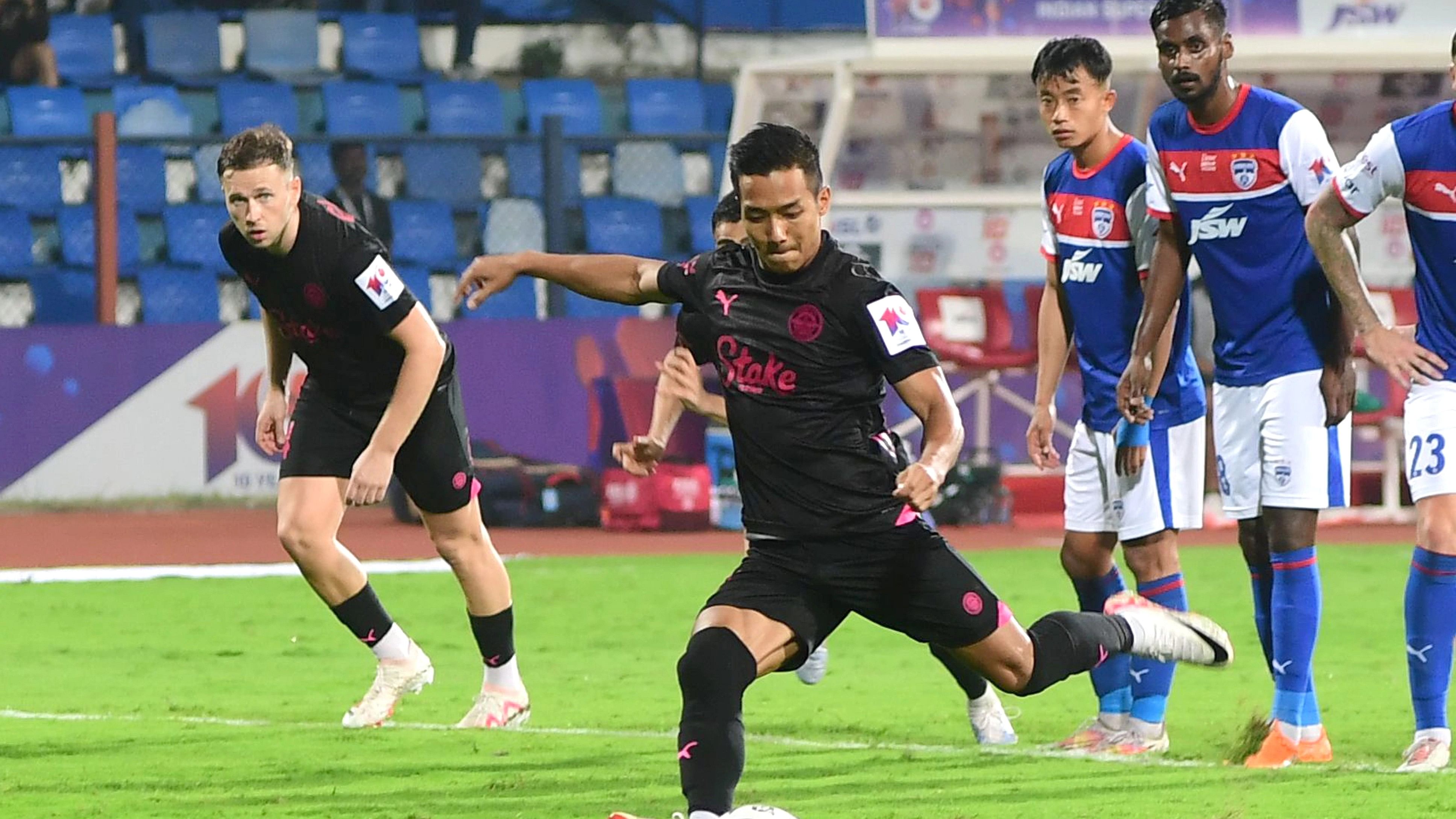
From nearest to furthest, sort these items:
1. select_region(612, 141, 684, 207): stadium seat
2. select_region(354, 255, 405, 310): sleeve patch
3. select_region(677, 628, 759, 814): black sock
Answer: select_region(677, 628, 759, 814): black sock, select_region(354, 255, 405, 310): sleeve patch, select_region(612, 141, 684, 207): stadium seat

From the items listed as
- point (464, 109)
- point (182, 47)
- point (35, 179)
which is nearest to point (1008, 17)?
point (464, 109)

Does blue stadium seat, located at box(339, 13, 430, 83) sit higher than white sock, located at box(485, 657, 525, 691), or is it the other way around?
blue stadium seat, located at box(339, 13, 430, 83)

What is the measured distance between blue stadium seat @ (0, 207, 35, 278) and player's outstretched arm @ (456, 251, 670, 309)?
13.4m

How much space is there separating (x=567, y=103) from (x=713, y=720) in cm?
1674

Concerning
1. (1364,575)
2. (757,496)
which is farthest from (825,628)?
(1364,575)

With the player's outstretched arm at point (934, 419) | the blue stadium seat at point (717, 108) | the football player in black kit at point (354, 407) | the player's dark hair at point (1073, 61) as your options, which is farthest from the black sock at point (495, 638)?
the blue stadium seat at point (717, 108)

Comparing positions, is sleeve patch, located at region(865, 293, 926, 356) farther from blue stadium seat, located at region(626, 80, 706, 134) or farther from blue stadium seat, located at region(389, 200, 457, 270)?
blue stadium seat, located at region(626, 80, 706, 134)

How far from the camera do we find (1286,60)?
15906 mm

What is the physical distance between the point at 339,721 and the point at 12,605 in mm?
4501

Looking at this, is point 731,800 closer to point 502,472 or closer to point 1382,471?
point 502,472

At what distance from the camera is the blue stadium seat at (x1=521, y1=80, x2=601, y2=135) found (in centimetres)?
2080

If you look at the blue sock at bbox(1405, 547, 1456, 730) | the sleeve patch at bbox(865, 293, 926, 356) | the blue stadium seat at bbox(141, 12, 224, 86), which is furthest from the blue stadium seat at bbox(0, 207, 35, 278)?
the sleeve patch at bbox(865, 293, 926, 356)

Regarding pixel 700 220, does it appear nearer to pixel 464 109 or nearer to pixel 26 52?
pixel 464 109

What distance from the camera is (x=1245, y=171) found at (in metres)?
6.34
